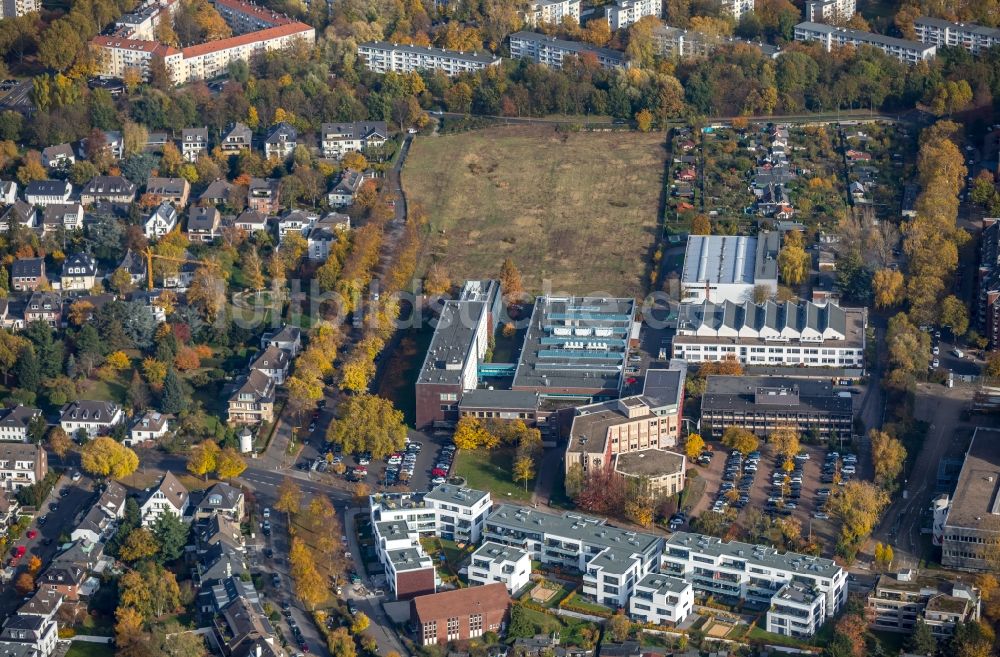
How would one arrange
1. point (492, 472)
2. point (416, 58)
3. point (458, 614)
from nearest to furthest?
point (458, 614), point (492, 472), point (416, 58)

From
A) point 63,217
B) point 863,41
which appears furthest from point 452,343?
point 863,41

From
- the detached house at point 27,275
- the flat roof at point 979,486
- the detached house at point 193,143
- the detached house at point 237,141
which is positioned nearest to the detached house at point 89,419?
the detached house at point 27,275

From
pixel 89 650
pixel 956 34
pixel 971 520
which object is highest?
pixel 956 34

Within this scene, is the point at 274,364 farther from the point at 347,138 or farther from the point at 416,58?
the point at 416,58

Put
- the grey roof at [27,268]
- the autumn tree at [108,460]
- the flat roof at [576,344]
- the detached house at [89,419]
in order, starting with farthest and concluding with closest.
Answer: the grey roof at [27,268]
the flat roof at [576,344]
the detached house at [89,419]
the autumn tree at [108,460]

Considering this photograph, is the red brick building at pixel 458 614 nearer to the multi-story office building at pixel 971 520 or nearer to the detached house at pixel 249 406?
the multi-story office building at pixel 971 520

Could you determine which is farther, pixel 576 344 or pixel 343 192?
pixel 343 192

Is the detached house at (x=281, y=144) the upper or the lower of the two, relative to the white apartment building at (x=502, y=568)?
upper

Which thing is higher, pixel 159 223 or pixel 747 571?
pixel 747 571
